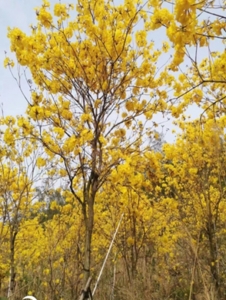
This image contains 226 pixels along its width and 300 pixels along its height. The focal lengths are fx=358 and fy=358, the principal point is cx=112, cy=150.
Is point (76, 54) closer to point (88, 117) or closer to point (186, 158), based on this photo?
point (88, 117)

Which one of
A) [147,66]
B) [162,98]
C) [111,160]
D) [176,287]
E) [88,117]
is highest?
[147,66]

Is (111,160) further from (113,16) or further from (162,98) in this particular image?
(113,16)

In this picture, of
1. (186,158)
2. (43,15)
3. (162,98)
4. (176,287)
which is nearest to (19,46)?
(43,15)

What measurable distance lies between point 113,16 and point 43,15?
0.70m

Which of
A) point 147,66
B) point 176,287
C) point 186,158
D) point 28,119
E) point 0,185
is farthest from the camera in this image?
point 176,287

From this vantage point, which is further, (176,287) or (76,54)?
(176,287)

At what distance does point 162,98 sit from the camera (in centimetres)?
394

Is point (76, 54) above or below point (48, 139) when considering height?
above

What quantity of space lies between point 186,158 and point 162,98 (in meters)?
2.81

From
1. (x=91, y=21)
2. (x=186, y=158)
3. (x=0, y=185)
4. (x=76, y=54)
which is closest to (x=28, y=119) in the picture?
(x=76, y=54)

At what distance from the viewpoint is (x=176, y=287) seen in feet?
26.7

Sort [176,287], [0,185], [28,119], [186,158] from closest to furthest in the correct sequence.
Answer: [28,119] → [0,185] → [186,158] → [176,287]

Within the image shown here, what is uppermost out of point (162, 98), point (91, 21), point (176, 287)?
point (91, 21)

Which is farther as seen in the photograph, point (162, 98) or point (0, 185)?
point (0, 185)
